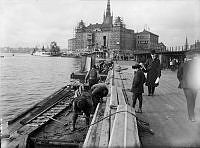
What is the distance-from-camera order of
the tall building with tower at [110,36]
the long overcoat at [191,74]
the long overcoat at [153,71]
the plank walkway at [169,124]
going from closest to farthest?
1. the plank walkway at [169,124]
2. the long overcoat at [191,74]
3. the long overcoat at [153,71]
4. the tall building with tower at [110,36]

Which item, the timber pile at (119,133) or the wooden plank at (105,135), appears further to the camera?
the wooden plank at (105,135)

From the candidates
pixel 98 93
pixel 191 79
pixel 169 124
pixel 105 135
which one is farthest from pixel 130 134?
pixel 98 93

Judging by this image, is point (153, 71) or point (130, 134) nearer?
point (130, 134)

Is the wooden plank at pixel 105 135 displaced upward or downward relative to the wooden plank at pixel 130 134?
downward

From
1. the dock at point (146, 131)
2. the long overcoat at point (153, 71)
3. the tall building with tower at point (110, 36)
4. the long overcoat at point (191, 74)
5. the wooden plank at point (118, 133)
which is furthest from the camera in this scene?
the tall building with tower at point (110, 36)

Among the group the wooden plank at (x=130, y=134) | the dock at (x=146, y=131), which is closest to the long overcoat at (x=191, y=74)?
the dock at (x=146, y=131)

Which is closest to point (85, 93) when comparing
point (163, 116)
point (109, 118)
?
point (109, 118)

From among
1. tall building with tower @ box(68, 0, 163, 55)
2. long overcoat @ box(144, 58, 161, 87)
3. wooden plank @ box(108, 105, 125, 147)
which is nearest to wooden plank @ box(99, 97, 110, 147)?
wooden plank @ box(108, 105, 125, 147)

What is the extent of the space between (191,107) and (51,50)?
564ft

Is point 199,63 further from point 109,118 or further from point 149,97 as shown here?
point 149,97

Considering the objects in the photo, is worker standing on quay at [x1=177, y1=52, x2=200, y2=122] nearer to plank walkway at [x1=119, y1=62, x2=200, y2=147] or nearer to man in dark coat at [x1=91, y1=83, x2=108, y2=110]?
plank walkway at [x1=119, y1=62, x2=200, y2=147]

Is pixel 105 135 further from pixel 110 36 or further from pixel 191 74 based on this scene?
pixel 110 36

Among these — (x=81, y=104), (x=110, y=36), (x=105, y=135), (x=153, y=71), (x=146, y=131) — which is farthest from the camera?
(x=110, y=36)

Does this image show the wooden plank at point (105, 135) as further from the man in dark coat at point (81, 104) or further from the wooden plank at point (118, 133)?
the man in dark coat at point (81, 104)
